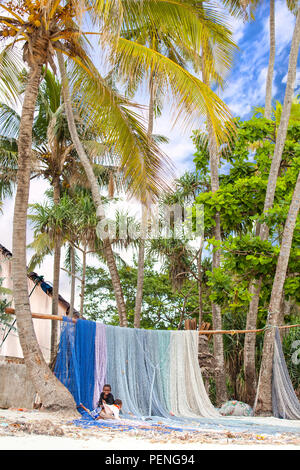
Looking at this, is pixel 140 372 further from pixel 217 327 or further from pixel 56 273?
pixel 56 273

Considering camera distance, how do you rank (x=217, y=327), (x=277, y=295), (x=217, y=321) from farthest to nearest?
(x=217, y=321), (x=217, y=327), (x=277, y=295)

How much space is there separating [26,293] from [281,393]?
15.4 feet

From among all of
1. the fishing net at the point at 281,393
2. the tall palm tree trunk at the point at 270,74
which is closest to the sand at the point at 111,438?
the fishing net at the point at 281,393

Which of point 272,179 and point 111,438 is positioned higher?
point 272,179

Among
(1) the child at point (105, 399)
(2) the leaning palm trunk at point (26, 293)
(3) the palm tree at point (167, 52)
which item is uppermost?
(3) the palm tree at point (167, 52)

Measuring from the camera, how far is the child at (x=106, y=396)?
24.4ft

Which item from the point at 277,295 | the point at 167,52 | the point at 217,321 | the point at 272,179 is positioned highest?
the point at 167,52

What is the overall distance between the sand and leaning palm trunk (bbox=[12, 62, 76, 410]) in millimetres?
400

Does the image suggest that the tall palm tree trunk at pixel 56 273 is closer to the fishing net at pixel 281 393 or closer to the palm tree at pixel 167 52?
the palm tree at pixel 167 52

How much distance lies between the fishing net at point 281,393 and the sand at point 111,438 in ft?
6.71

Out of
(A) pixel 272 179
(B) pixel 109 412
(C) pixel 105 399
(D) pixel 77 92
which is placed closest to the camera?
(B) pixel 109 412

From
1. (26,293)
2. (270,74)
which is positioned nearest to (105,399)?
(26,293)

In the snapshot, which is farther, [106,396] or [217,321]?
[217,321]

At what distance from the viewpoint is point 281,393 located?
909 cm
